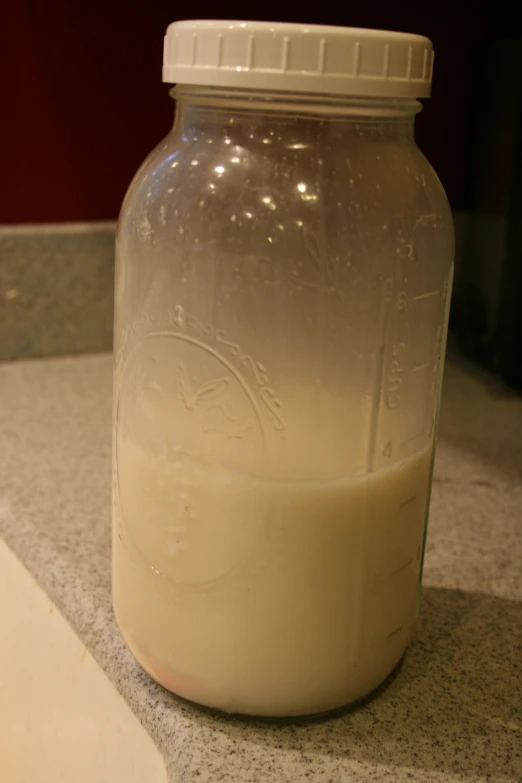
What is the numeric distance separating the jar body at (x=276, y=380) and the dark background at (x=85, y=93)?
553 mm

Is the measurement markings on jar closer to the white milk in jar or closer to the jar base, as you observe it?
the white milk in jar

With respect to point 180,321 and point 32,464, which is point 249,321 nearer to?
point 180,321

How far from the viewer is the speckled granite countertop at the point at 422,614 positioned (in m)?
0.45

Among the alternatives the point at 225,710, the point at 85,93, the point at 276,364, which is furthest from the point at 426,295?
the point at 85,93

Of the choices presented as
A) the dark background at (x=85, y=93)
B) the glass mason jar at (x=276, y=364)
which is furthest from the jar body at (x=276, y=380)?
the dark background at (x=85, y=93)

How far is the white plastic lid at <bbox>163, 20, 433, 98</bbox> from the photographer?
0.37 meters

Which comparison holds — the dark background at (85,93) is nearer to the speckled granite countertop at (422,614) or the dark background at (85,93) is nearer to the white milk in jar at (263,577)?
the speckled granite countertop at (422,614)

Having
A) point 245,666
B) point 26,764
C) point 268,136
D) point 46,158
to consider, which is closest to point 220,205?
point 268,136

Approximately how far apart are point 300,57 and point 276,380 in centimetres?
15

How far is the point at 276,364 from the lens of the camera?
43 centimetres

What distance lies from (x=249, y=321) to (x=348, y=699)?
213mm

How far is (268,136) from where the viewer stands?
0.42m

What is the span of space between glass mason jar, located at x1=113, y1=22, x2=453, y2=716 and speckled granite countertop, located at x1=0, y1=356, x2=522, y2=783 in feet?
0.08

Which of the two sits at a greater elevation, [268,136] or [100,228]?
[268,136]
